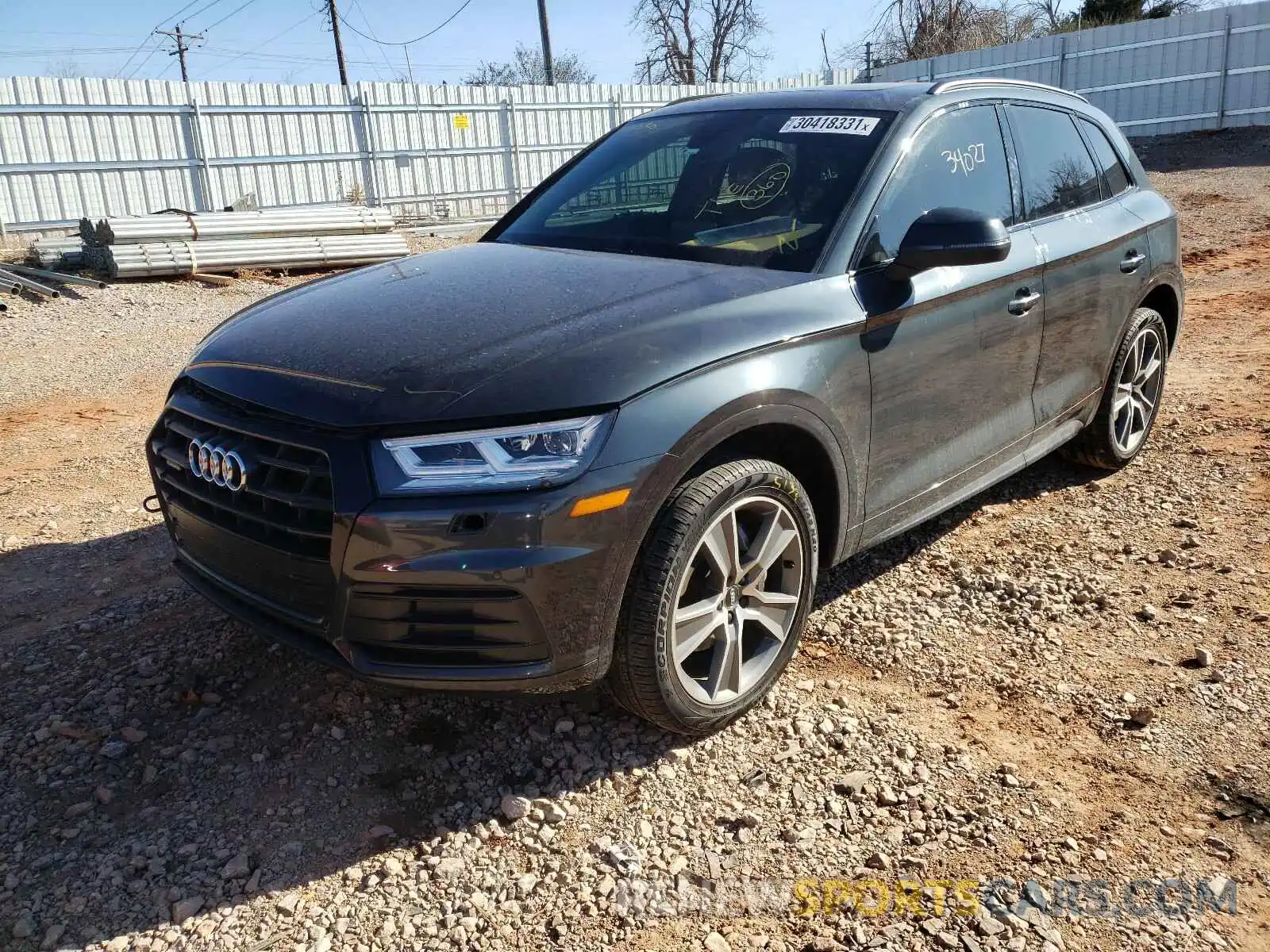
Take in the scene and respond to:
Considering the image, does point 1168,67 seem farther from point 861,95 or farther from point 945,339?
point 945,339

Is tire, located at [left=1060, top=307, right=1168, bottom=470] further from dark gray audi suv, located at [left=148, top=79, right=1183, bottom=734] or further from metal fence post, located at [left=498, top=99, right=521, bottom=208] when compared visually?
metal fence post, located at [left=498, top=99, right=521, bottom=208]

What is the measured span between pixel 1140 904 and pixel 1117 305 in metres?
3.00

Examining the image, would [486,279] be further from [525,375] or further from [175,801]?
[175,801]

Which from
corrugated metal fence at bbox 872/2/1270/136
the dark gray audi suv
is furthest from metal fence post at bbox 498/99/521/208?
the dark gray audi suv

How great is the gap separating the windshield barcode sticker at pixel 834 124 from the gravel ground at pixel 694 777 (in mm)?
1677

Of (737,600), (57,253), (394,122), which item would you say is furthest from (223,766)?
(394,122)

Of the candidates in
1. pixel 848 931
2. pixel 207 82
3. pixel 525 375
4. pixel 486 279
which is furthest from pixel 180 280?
pixel 848 931

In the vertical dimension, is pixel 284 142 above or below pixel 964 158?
above

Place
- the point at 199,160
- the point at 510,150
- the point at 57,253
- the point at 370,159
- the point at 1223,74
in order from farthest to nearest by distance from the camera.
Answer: the point at 1223,74 → the point at 510,150 → the point at 370,159 → the point at 199,160 → the point at 57,253

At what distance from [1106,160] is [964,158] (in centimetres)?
147

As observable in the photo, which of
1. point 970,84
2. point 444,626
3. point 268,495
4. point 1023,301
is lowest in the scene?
point 444,626

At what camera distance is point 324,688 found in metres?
3.21

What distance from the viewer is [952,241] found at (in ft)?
10.0

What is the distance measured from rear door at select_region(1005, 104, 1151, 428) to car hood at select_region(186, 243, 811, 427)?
155 cm
